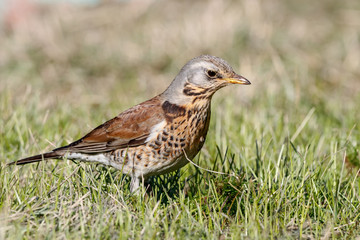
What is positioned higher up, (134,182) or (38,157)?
(38,157)

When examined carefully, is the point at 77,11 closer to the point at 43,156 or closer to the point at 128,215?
the point at 43,156

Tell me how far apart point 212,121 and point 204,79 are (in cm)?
190

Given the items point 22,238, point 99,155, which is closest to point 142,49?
point 99,155

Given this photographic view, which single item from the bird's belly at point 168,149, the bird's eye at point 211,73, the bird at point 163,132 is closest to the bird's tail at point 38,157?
the bird at point 163,132

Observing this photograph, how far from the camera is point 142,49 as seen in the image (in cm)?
931

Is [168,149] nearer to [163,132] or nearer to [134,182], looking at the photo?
[163,132]

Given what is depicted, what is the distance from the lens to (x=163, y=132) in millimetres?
4410

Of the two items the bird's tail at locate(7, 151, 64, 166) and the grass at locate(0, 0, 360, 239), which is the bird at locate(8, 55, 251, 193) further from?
the grass at locate(0, 0, 360, 239)

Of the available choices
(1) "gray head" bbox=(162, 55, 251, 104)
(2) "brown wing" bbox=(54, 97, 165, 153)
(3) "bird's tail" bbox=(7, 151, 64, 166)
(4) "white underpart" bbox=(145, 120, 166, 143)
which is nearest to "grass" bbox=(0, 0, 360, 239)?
(3) "bird's tail" bbox=(7, 151, 64, 166)

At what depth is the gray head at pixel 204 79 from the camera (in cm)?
446

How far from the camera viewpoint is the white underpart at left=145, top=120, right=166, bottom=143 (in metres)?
4.44

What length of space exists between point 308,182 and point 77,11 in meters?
9.78

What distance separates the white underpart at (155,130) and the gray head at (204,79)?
236 mm

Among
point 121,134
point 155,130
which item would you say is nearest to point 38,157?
point 121,134
